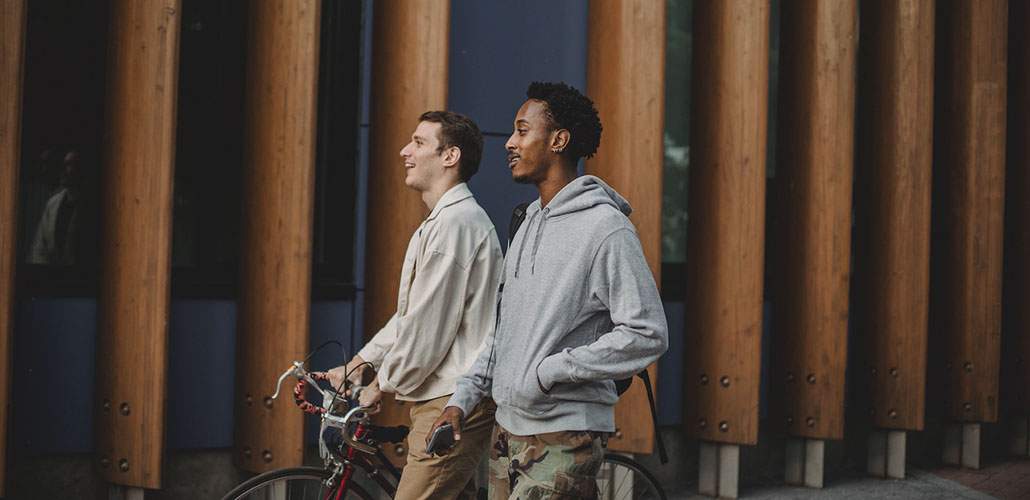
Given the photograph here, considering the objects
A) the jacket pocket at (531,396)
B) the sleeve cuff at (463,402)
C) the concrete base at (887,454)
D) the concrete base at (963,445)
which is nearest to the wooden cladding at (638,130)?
the concrete base at (887,454)

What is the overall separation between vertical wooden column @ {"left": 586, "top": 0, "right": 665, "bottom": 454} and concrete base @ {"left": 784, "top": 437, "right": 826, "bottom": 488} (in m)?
1.19

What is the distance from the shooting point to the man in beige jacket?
3.77m

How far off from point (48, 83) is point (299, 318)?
1669mm

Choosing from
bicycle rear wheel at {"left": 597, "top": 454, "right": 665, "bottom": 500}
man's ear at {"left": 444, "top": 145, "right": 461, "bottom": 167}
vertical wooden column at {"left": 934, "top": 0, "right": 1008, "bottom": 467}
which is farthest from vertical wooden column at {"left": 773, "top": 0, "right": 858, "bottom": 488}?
man's ear at {"left": 444, "top": 145, "right": 461, "bottom": 167}

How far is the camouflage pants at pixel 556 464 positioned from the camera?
3053mm

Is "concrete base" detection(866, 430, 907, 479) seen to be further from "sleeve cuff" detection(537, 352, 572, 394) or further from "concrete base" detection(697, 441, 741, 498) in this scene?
"sleeve cuff" detection(537, 352, 572, 394)

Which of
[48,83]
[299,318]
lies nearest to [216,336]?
[299,318]

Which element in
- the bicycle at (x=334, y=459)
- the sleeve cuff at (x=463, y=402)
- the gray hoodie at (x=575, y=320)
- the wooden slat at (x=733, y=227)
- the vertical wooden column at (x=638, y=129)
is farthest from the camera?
the wooden slat at (x=733, y=227)

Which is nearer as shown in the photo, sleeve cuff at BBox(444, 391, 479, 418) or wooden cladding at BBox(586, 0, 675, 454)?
sleeve cuff at BBox(444, 391, 479, 418)

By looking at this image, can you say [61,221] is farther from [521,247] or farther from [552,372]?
[552,372]

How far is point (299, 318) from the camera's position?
5496 mm

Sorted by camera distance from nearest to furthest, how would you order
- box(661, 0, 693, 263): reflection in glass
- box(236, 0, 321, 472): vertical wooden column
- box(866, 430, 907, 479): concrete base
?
box(236, 0, 321, 472): vertical wooden column → box(661, 0, 693, 263): reflection in glass → box(866, 430, 907, 479): concrete base

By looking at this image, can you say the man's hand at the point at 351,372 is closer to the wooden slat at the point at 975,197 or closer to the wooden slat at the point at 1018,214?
the wooden slat at the point at 975,197

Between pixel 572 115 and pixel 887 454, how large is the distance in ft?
16.1
